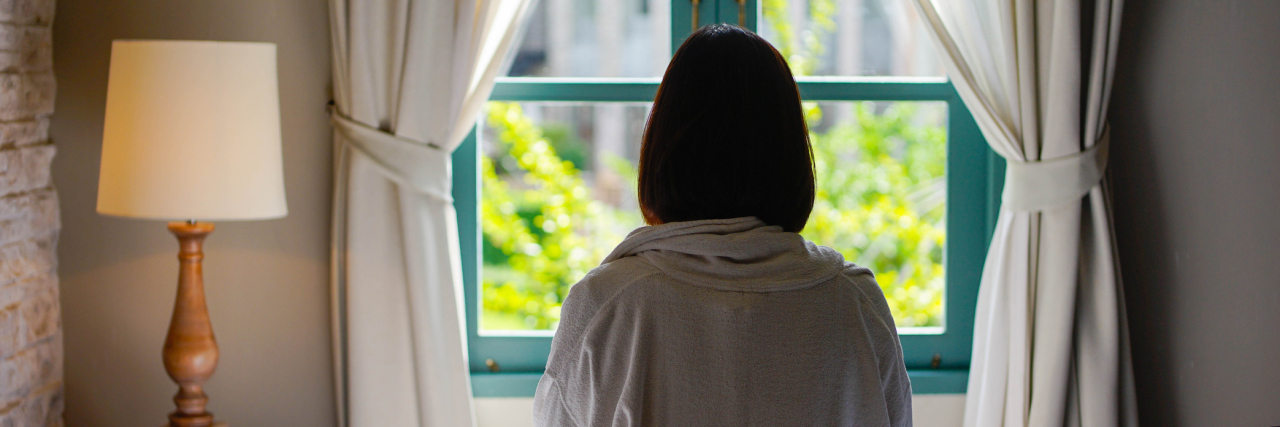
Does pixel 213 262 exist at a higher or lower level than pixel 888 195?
lower

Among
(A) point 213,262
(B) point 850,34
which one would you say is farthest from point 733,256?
(B) point 850,34

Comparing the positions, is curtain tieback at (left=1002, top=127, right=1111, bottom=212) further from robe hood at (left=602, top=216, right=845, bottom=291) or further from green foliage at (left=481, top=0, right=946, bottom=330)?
robe hood at (left=602, top=216, right=845, bottom=291)

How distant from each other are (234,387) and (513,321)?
2.79 ft

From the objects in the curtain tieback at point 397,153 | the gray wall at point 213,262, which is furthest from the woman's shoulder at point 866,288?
the gray wall at point 213,262

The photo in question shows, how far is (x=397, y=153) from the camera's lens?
1.86 m

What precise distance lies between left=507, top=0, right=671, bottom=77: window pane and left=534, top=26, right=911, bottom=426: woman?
120cm

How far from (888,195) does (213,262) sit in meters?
2.23

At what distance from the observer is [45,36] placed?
189 cm

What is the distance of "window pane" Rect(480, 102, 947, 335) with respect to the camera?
2604 millimetres

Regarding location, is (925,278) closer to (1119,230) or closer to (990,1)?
(1119,230)

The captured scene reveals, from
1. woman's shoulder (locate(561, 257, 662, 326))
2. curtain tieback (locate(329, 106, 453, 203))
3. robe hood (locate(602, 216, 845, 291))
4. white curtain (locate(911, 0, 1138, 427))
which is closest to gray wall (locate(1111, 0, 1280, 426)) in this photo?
white curtain (locate(911, 0, 1138, 427))

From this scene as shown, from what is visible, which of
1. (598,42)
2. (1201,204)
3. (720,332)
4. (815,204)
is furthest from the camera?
(815,204)

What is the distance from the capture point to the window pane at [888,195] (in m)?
2.85

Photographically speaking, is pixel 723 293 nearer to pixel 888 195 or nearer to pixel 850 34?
pixel 850 34
